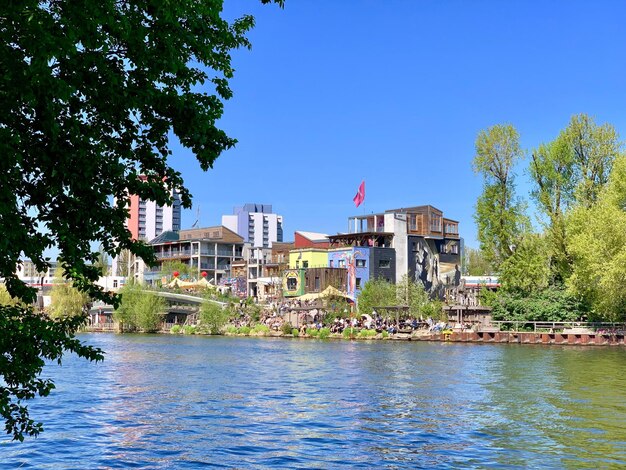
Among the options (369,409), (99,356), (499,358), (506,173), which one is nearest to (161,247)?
(506,173)

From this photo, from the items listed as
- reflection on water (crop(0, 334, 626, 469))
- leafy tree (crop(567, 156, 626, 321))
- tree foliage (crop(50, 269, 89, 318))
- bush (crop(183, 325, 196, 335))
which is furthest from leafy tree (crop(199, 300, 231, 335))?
reflection on water (crop(0, 334, 626, 469))

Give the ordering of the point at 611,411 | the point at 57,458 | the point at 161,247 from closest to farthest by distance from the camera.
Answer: the point at 57,458, the point at 611,411, the point at 161,247

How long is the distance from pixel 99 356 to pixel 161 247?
15946 centimetres

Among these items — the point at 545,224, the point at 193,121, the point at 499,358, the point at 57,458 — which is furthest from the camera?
the point at 545,224

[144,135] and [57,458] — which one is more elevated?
[144,135]

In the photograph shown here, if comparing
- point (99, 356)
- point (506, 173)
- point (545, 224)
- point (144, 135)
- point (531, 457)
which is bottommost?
point (531, 457)

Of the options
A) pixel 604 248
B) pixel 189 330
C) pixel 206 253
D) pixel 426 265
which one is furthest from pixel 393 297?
pixel 206 253

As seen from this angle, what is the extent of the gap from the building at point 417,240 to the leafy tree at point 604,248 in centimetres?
3865

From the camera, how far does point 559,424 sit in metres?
24.0

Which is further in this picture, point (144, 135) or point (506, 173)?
point (506, 173)

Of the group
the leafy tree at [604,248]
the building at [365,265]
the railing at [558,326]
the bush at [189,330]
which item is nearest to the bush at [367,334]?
the railing at [558,326]

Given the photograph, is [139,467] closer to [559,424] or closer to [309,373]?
[559,424]

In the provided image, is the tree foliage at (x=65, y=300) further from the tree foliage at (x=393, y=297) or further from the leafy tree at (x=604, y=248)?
the leafy tree at (x=604, y=248)

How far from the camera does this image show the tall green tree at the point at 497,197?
68188mm
